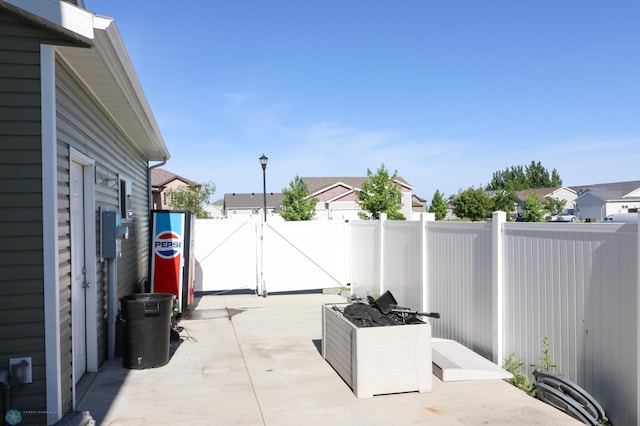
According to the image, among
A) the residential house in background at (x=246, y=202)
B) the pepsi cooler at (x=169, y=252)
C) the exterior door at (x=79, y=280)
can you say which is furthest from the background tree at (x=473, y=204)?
the exterior door at (x=79, y=280)

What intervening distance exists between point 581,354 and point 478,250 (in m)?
1.87

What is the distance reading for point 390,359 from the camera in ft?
18.0

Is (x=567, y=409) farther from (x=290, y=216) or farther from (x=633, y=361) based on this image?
(x=290, y=216)

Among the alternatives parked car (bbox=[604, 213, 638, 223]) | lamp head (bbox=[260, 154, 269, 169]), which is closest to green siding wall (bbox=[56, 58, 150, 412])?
parked car (bbox=[604, 213, 638, 223])

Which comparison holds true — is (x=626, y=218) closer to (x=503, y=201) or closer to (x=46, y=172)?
(x=46, y=172)

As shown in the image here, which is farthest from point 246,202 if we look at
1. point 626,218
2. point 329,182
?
point 626,218

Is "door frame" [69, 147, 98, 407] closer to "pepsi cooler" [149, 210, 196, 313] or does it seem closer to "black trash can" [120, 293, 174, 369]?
"black trash can" [120, 293, 174, 369]

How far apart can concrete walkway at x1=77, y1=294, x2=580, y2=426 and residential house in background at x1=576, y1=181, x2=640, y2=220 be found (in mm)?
57887

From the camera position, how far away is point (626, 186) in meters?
60.2

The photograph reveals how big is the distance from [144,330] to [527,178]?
112 metres

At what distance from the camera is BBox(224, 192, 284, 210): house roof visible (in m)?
67.6

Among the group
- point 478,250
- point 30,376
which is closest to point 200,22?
point 478,250

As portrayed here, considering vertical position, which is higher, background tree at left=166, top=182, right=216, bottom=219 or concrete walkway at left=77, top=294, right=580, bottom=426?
background tree at left=166, top=182, right=216, bottom=219

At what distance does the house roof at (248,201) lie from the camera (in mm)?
67562
